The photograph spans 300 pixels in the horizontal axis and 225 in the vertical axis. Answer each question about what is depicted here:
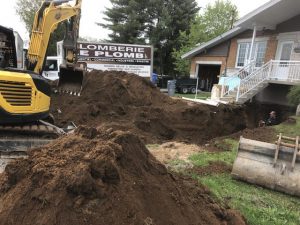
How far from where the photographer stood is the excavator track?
6727 millimetres

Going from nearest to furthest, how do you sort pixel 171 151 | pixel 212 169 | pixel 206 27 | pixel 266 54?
pixel 212 169
pixel 171 151
pixel 266 54
pixel 206 27

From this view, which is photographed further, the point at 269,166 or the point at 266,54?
the point at 266,54

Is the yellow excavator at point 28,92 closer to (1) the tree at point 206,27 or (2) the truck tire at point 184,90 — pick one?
(2) the truck tire at point 184,90

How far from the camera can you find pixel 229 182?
568cm

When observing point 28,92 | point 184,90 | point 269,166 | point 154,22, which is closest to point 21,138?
point 28,92

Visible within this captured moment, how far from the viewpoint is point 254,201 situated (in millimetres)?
5031

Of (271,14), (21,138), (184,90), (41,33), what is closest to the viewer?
(21,138)

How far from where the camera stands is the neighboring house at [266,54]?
15227 millimetres

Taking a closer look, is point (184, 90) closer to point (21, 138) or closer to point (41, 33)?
point (41, 33)

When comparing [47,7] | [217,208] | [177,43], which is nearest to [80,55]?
[47,7]

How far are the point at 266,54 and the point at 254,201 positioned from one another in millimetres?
15355

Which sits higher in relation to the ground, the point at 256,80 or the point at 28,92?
the point at 256,80

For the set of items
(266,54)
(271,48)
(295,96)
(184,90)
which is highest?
(271,48)

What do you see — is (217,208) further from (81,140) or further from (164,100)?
(164,100)
